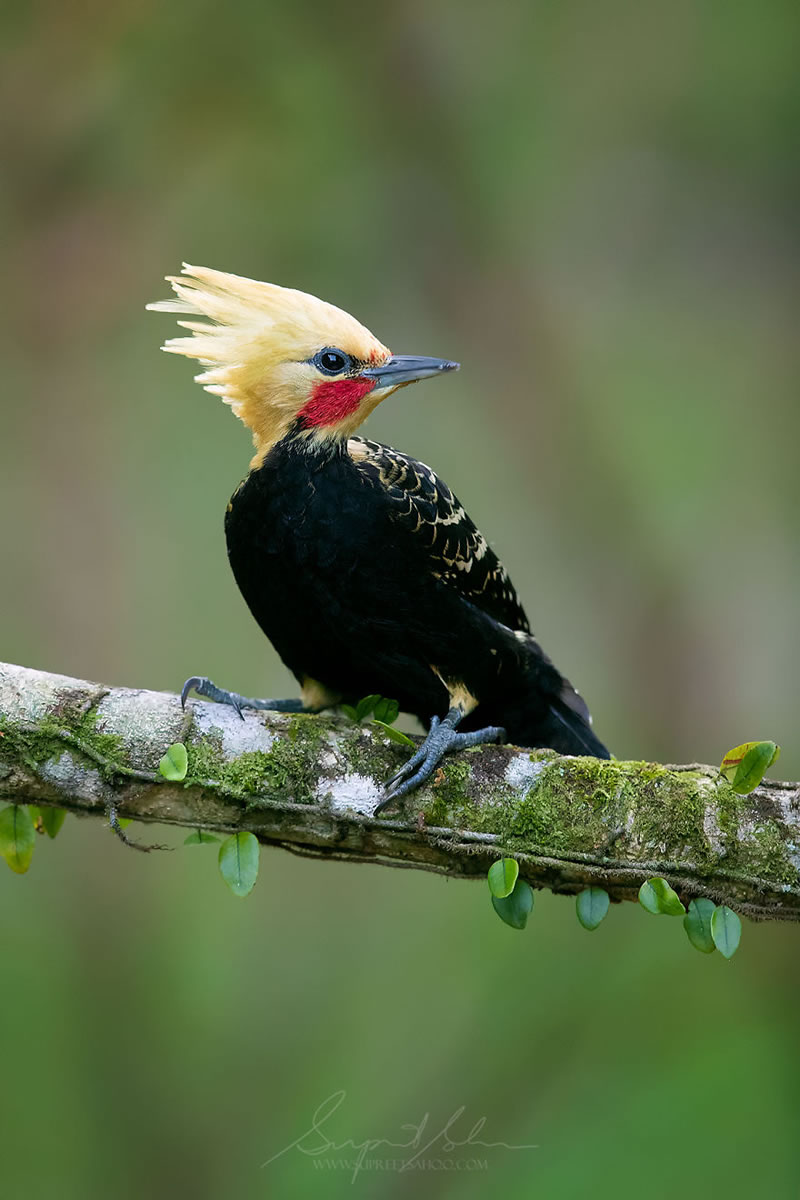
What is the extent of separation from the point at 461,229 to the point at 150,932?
3821mm

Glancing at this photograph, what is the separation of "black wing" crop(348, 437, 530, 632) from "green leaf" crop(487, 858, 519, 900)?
868 mm

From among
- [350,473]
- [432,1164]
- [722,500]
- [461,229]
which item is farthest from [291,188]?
[432,1164]

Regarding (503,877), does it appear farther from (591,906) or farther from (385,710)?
(385,710)

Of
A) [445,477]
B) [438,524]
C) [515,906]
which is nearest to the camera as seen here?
[515,906]

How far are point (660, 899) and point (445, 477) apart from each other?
342cm

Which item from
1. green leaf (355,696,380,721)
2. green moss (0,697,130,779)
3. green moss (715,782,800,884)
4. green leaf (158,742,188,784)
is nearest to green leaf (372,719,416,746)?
green leaf (355,696,380,721)

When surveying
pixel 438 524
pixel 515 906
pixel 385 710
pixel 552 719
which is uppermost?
pixel 438 524

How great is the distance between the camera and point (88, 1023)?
491cm

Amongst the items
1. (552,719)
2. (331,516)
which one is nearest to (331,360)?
(331,516)

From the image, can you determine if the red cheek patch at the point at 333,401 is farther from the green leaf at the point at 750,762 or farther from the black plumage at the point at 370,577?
the green leaf at the point at 750,762

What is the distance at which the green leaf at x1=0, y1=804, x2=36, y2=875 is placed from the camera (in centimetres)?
250

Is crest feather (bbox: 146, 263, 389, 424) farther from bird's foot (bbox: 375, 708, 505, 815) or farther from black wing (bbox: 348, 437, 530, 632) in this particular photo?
bird's foot (bbox: 375, 708, 505, 815)

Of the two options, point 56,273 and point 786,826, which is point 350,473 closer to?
point 786,826

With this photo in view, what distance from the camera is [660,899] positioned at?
7.75 ft
